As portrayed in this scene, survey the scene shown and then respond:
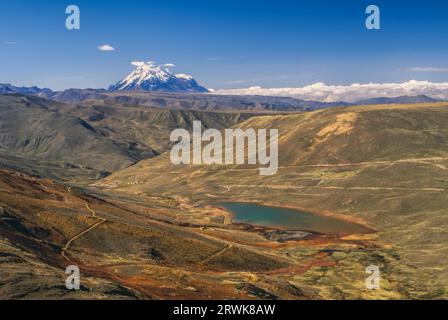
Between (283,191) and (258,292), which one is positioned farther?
(283,191)

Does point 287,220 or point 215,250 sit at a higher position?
point 215,250

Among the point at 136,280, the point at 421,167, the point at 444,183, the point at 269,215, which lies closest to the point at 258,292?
the point at 136,280

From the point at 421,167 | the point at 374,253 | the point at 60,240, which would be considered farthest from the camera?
the point at 421,167

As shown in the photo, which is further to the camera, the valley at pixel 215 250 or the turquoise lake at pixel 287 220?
the turquoise lake at pixel 287 220

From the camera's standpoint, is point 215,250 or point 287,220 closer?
point 215,250

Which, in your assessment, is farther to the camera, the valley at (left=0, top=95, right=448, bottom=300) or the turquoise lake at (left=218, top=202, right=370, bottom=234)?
the turquoise lake at (left=218, top=202, right=370, bottom=234)

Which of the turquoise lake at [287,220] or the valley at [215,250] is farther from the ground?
the valley at [215,250]

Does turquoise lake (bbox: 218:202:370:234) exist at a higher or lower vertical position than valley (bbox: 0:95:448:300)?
lower

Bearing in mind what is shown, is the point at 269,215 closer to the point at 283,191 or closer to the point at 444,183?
the point at 283,191
